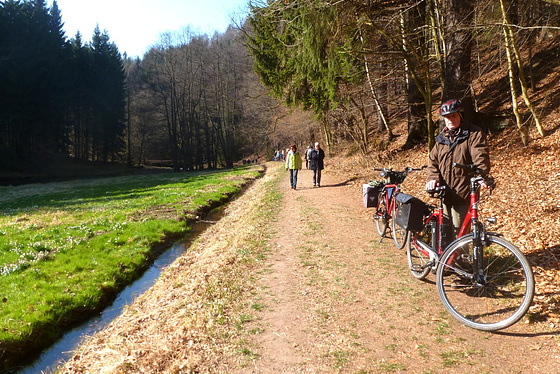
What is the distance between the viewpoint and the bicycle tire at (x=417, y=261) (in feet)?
16.0

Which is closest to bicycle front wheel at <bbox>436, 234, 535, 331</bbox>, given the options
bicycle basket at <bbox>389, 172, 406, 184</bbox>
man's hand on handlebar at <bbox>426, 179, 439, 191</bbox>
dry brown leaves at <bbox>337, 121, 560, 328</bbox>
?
dry brown leaves at <bbox>337, 121, 560, 328</bbox>

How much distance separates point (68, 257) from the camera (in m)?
8.34

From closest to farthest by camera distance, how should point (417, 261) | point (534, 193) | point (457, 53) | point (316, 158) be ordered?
point (417, 261) → point (534, 193) → point (457, 53) → point (316, 158)

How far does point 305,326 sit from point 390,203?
3504 mm

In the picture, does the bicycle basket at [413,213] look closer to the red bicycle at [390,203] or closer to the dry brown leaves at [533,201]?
the red bicycle at [390,203]

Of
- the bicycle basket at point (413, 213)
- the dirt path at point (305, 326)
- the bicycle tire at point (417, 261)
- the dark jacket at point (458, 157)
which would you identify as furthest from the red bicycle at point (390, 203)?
the dark jacket at point (458, 157)

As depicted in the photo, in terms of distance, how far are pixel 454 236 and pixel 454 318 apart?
1.06 metres

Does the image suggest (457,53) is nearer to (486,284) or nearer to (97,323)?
(486,284)

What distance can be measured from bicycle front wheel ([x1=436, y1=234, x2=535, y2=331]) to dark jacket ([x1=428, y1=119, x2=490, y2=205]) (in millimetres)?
702

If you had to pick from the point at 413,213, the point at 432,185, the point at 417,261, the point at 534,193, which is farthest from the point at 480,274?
the point at 534,193

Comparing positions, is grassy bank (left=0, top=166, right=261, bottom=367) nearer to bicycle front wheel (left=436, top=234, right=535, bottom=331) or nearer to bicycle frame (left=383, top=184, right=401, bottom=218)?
bicycle frame (left=383, top=184, right=401, bottom=218)

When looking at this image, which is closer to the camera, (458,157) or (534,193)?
(458,157)

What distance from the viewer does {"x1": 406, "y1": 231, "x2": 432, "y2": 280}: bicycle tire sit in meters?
4.88

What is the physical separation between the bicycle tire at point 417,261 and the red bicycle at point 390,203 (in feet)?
2.10
